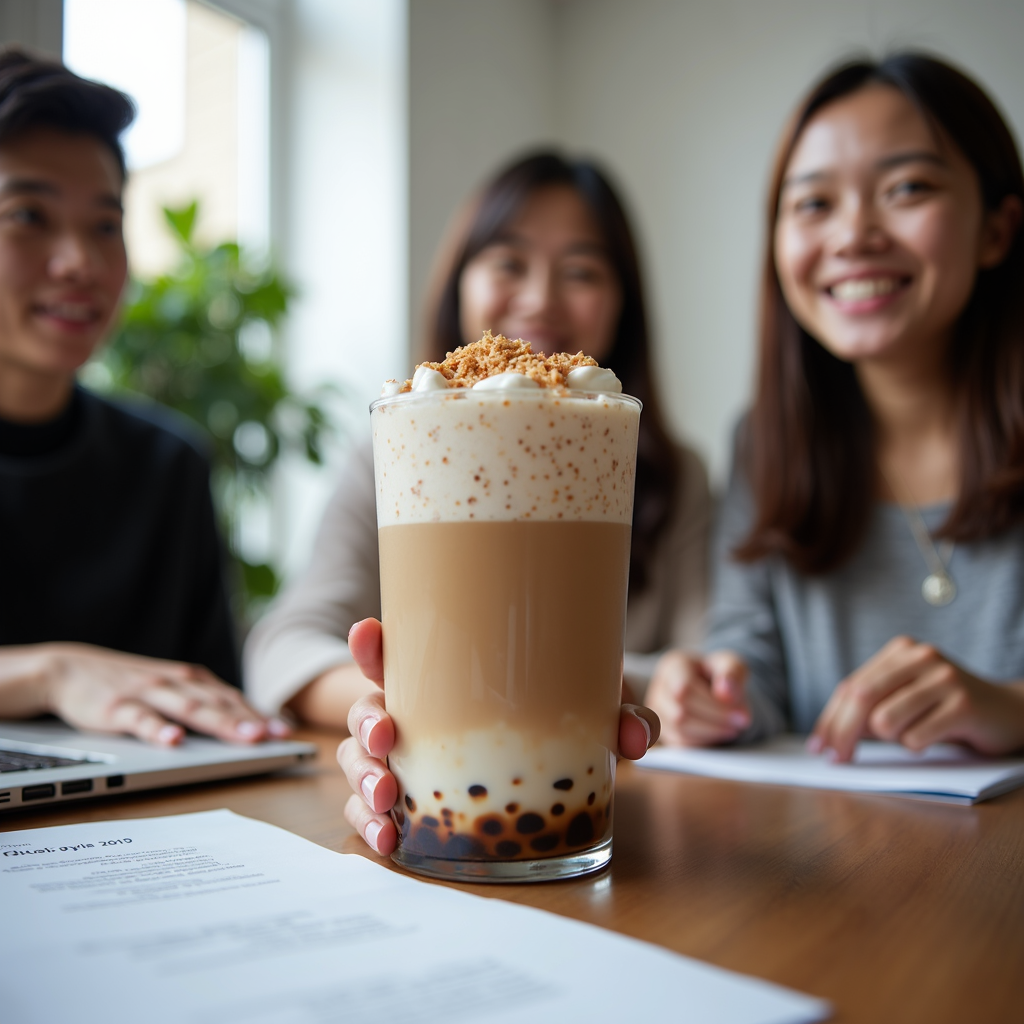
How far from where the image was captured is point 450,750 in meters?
0.60

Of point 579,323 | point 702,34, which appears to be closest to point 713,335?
point 702,34

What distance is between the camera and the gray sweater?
59.4 inches

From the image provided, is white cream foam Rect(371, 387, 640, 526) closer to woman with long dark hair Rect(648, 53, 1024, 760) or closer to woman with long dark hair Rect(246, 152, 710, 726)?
woman with long dark hair Rect(648, 53, 1024, 760)

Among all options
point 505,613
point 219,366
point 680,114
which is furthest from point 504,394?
point 680,114

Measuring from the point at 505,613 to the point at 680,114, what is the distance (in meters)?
3.50

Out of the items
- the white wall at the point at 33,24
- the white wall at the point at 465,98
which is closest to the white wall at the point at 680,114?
the white wall at the point at 465,98

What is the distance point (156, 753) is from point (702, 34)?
3.53 m

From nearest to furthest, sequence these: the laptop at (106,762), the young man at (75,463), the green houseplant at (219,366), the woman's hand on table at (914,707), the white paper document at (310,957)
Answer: the white paper document at (310,957) → the laptop at (106,762) → the woman's hand on table at (914,707) → the young man at (75,463) → the green houseplant at (219,366)

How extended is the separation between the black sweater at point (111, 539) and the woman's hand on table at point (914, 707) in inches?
49.1

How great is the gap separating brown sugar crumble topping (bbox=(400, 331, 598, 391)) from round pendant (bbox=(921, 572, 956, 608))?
3.72ft

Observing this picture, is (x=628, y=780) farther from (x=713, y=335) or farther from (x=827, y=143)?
(x=713, y=335)

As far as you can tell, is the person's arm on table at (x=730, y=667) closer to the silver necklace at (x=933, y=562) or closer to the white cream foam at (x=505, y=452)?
the silver necklace at (x=933, y=562)

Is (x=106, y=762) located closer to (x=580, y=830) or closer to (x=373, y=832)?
(x=373, y=832)

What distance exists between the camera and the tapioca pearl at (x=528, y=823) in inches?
23.2
